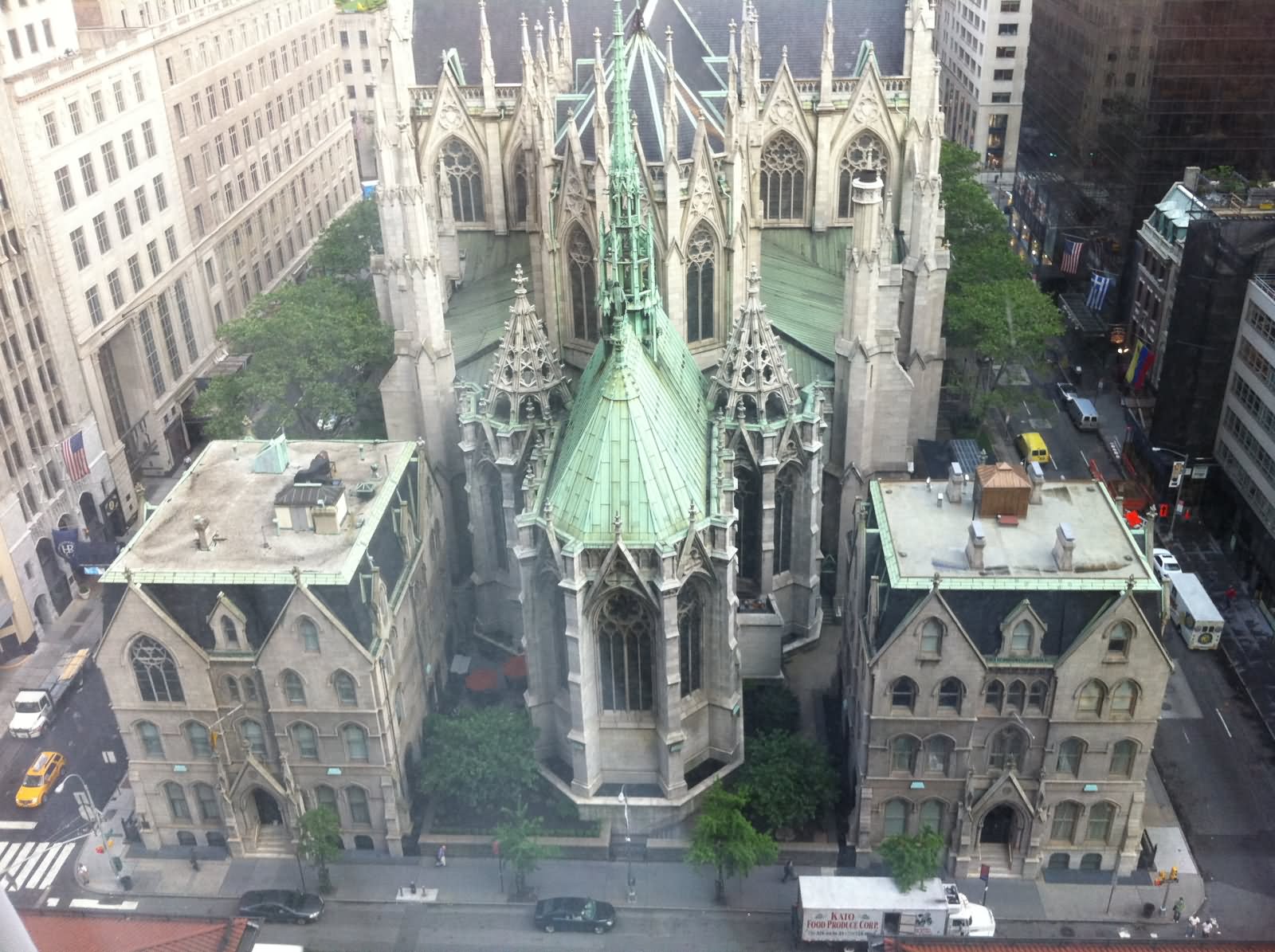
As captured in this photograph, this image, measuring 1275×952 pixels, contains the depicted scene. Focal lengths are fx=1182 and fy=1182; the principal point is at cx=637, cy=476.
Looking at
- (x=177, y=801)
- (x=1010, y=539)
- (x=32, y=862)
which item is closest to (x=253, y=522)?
(x=177, y=801)

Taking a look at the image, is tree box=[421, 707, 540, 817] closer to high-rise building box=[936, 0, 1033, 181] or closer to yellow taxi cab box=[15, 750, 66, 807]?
yellow taxi cab box=[15, 750, 66, 807]

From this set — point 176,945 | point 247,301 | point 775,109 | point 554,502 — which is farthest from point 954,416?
point 176,945

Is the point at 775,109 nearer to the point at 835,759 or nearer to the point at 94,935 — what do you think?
the point at 835,759

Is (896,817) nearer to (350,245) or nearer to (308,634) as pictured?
(308,634)

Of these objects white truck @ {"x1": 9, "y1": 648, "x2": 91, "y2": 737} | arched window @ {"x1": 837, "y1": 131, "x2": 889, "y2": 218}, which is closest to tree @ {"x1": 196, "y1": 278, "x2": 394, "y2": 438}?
white truck @ {"x1": 9, "y1": 648, "x2": 91, "y2": 737}

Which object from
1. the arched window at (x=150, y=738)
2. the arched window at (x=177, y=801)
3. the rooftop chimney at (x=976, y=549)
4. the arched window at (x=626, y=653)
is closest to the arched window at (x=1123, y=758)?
the rooftop chimney at (x=976, y=549)

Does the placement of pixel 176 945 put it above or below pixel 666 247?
below

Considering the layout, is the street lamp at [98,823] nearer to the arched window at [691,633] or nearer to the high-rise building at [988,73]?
the arched window at [691,633]
